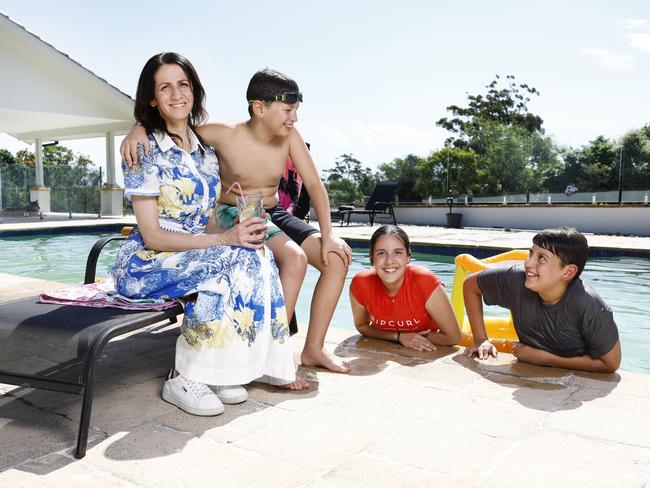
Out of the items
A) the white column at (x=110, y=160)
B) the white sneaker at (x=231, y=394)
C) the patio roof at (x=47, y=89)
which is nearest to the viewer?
the white sneaker at (x=231, y=394)

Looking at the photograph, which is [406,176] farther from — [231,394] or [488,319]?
[231,394]

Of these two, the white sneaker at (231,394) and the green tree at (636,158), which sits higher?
the green tree at (636,158)

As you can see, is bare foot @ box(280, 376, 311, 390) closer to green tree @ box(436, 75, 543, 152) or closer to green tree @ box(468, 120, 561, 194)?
green tree @ box(468, 120, 561, 194)

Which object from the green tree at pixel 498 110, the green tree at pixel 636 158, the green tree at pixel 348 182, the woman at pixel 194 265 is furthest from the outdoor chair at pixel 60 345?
the green tree at pixel 498 110

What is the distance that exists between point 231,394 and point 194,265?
1.69ft

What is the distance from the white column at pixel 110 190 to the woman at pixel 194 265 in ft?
49.9

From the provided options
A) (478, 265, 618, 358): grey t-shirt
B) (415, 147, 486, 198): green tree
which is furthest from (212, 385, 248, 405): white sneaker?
(415, 147, 486, 198): green tree

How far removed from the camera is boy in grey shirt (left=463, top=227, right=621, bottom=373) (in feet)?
8.63

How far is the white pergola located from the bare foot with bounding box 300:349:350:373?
40.6 ft

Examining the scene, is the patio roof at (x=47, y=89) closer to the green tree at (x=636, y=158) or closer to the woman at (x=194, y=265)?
the woman at (x=194, y=265)

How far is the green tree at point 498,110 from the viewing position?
3656 centimetres

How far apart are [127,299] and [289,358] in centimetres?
70

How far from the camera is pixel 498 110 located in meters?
37.6

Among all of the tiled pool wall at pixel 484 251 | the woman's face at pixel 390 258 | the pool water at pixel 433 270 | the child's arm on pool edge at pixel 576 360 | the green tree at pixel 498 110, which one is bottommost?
the pool water at pixel 433 270
